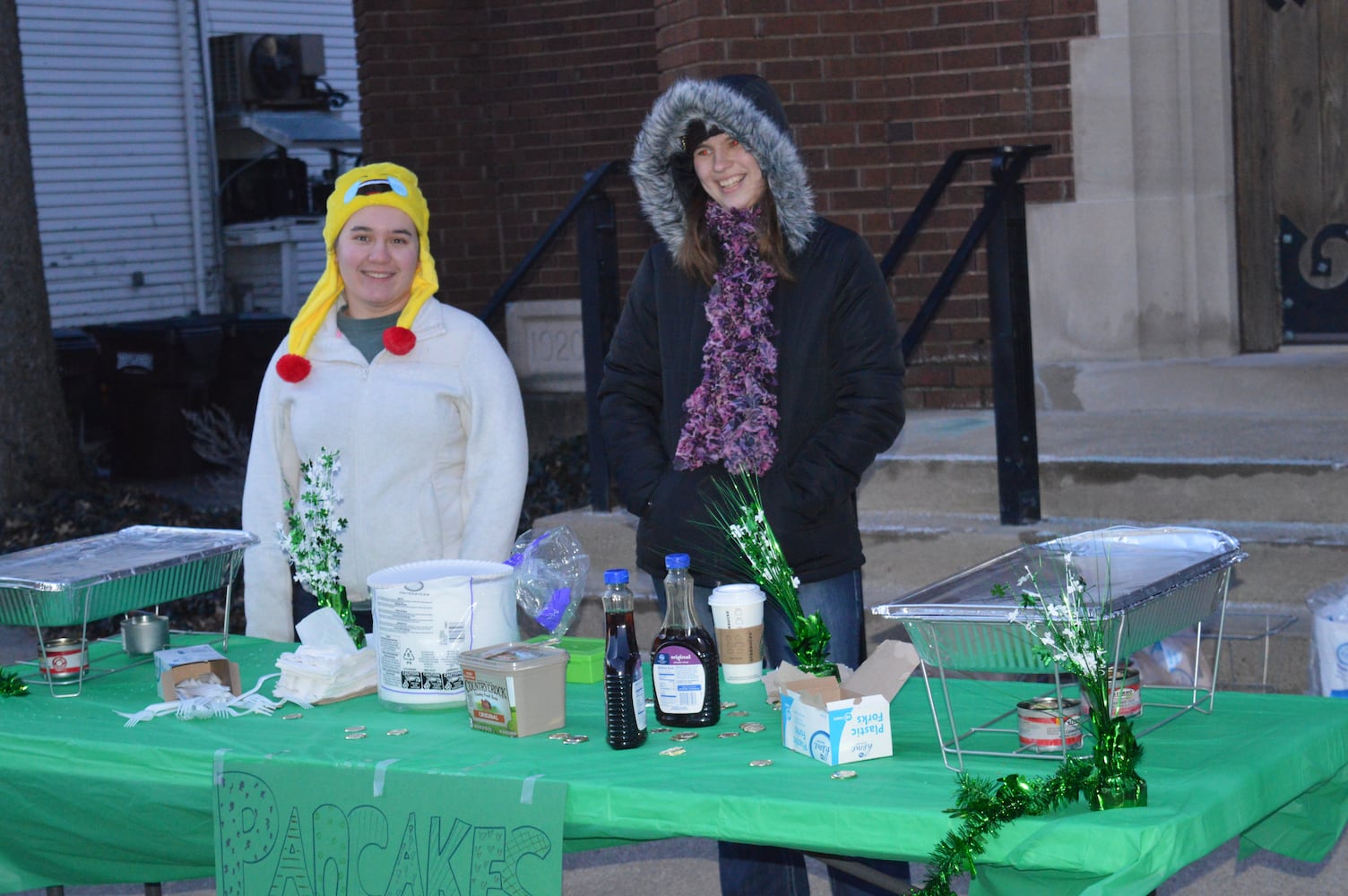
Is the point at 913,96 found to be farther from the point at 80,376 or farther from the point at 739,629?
the point at 80,376

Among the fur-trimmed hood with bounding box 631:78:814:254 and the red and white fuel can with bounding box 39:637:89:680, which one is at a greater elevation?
the fur-trimmed hood with bounding box 631:78:814:254

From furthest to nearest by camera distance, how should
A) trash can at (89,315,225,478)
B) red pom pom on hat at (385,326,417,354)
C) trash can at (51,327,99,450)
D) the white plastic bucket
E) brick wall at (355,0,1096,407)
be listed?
1. trash can at (51,327,99,450)
2. trash can at (89,315,225,478)
3. brick wall at (355,0,1096,407)
4. red pom pom on hat at (385,326,417,354)
5. the white plastic bucket

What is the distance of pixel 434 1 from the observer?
9.88 m

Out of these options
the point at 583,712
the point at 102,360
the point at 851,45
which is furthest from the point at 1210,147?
the point at 102,360

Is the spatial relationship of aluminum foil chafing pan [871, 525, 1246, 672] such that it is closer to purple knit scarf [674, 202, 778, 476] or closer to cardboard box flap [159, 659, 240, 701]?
purple knit scarf [674, 202, 778, 476]

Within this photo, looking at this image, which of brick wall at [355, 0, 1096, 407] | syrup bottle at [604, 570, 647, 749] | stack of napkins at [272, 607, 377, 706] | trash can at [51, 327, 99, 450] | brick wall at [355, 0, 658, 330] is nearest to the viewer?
syrup bottle at [604, 570, 647, 749]

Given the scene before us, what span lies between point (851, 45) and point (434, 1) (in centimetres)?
350

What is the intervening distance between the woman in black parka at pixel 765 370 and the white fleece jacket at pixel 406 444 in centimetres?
34

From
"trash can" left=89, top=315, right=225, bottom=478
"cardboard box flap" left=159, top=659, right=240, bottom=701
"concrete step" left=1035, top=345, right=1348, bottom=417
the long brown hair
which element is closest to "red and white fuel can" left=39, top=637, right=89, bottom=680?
"cardboard box flap" left=159, top=659, right=240, bottom=701

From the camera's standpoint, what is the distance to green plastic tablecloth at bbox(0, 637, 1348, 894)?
91.1 inches

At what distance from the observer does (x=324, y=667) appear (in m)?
3.21

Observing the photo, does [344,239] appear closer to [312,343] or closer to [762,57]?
[312,343]

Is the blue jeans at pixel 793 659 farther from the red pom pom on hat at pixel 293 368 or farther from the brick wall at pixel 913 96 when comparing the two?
the brick wall at pixel 913 96

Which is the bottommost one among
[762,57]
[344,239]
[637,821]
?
[637,821]
